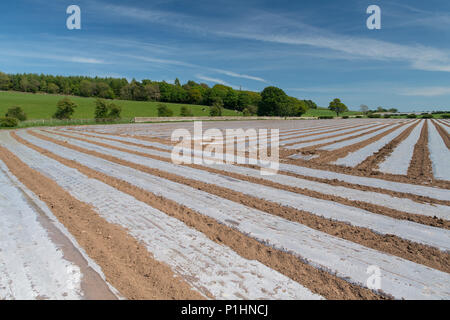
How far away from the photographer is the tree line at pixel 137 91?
83.4m

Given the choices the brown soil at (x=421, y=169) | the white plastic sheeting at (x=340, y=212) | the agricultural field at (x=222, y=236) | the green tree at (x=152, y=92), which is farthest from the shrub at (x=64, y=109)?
the brown soil at (x=421, y=169)

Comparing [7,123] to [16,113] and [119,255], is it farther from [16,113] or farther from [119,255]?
[119,255]

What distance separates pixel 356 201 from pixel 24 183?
8.35 metres

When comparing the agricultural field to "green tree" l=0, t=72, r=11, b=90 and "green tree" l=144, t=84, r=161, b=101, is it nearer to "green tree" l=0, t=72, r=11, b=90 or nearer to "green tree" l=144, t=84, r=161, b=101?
"green tree" l=144, t=84, r=161, b=101

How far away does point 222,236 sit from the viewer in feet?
12.3

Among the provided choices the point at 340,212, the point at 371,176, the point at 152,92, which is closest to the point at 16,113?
the point at 371,176

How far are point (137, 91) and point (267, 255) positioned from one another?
9703cm

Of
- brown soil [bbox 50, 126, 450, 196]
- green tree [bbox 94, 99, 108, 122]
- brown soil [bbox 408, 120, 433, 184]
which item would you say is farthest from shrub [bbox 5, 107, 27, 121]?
brown soil [bbox 408, 120, 433, 184]

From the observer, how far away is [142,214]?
4.57 meters

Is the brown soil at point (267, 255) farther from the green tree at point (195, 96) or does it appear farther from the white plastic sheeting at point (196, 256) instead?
the green tree at point (195, 96)

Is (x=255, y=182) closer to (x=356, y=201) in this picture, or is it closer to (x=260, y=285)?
(x=356, y=201)

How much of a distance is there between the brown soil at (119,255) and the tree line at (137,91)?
73086 millimetres

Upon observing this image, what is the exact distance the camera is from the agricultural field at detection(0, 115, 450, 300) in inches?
104
